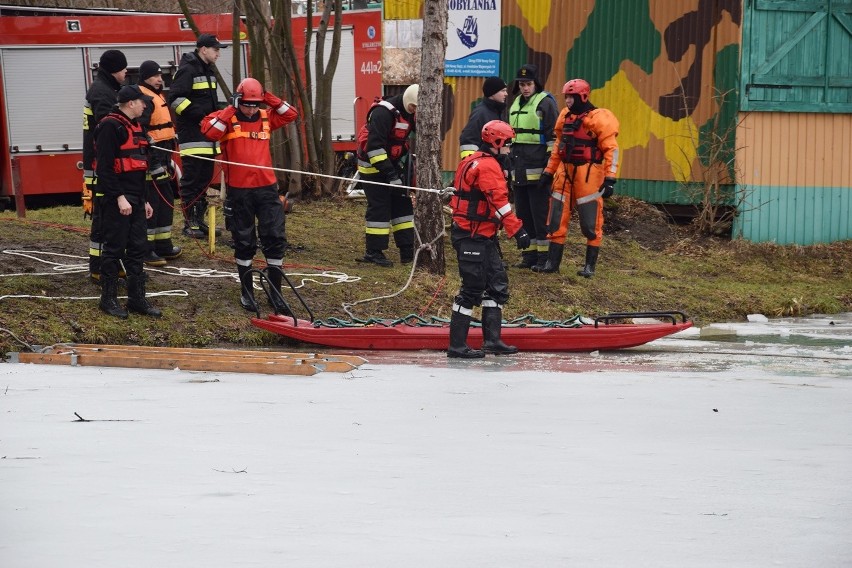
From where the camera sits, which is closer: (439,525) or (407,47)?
(439,525)

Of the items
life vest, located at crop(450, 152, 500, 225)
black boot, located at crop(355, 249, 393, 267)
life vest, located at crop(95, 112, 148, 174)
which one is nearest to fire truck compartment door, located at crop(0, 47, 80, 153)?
black boot, located at crop(355, 249, 393, 267)

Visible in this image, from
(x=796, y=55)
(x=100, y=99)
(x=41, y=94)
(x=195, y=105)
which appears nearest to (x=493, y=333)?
(x=100, y=99)

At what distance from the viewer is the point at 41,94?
1767cm

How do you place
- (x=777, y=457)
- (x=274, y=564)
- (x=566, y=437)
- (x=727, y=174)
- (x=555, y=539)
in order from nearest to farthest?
(x=274, y=564), (x=555, y=539), (x=777, y=457), (x=566, y=437), (x=727, y=174)

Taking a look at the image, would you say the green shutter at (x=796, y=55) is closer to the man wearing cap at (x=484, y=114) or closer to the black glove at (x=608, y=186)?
the black glove at (x=608, y=186)

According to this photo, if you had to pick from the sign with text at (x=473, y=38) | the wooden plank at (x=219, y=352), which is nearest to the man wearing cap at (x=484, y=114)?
the wooden plank at (x=219, y=352)

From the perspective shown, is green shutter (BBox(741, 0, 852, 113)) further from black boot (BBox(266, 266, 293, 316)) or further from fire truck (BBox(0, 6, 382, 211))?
black boot (BBox(266, 266, 293, 316))

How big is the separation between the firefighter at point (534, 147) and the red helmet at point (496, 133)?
366cm

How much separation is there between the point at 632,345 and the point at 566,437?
3.53 meters

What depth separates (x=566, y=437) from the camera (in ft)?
19.5

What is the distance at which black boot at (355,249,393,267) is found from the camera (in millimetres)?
12062

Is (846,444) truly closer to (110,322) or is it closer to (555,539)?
(555,539)

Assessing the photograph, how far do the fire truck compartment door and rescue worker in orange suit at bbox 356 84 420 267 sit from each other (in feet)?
24.6

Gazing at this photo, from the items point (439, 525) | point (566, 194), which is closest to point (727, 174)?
point (566, 194)
